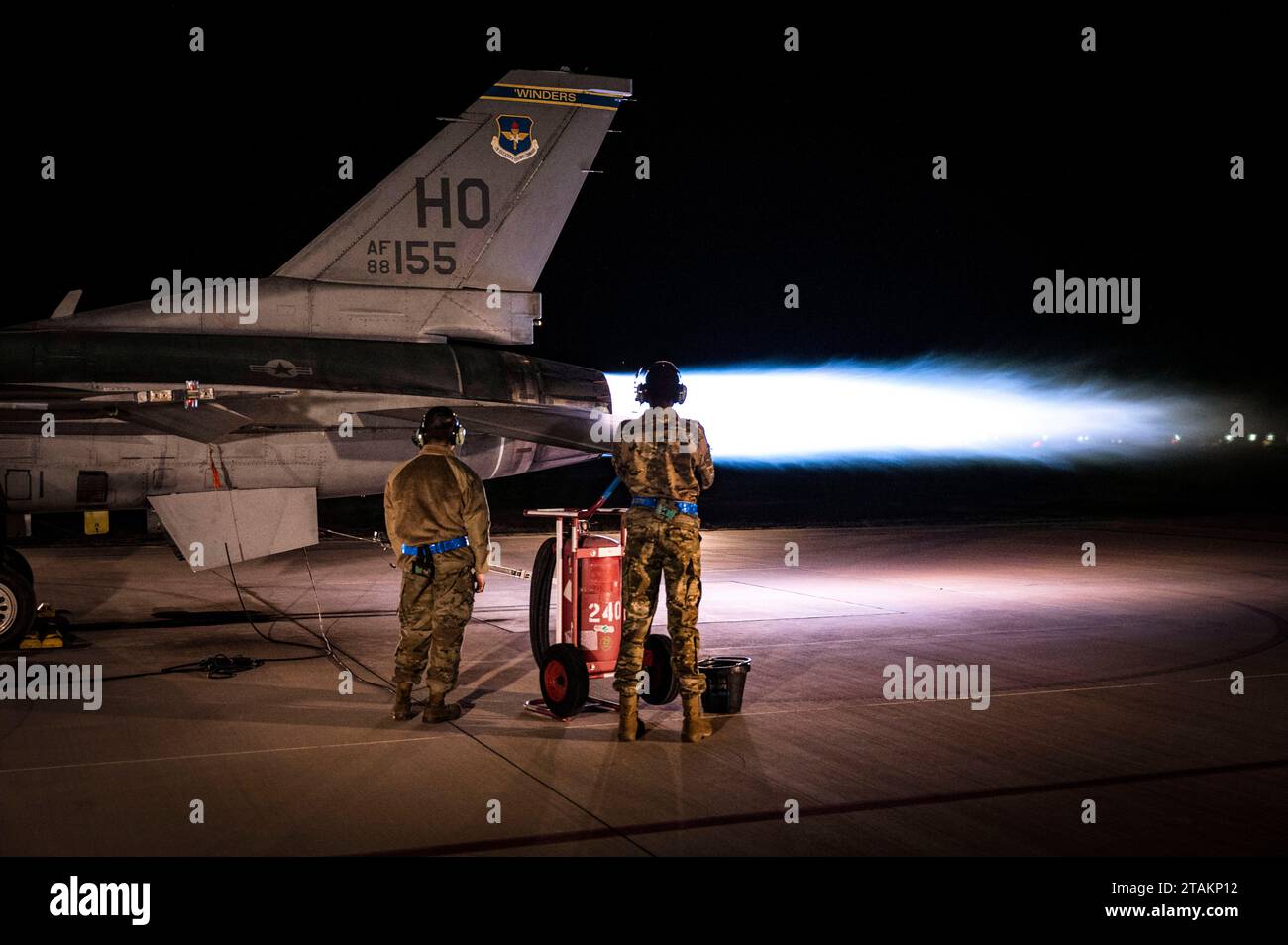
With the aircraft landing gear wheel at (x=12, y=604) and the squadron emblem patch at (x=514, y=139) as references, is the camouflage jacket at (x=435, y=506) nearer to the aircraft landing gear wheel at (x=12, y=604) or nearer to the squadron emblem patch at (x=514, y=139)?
the aircraft landing gear wheel at (x=12, y=604)

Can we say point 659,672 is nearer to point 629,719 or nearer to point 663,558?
point 629,719

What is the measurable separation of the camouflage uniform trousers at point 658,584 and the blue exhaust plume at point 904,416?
259 centimetres

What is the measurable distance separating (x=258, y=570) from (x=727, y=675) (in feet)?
32.9

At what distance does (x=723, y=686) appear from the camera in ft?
23.4

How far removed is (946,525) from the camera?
2412 cm

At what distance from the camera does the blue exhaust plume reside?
18.1m

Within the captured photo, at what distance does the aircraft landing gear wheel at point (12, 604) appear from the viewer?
917 cm

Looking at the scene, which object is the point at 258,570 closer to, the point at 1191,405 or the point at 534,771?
the point at 534,771

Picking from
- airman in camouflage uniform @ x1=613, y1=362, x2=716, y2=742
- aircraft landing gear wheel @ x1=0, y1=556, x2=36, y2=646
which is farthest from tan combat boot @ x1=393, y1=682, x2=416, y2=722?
aircraft landing gear wheel @ x1=0, y1=556, x2=36, y2=646

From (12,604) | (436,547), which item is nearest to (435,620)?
(436,547)

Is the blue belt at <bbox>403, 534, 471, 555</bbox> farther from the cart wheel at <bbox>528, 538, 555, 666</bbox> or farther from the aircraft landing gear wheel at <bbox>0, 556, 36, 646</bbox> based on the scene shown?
the aircraft landing gear wheel at <bbox>0, 556, 36, 646</bbox>

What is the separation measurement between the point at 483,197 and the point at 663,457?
496cm

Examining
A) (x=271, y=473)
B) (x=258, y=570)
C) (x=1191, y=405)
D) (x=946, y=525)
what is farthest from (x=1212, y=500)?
(x=1191, y=405)
